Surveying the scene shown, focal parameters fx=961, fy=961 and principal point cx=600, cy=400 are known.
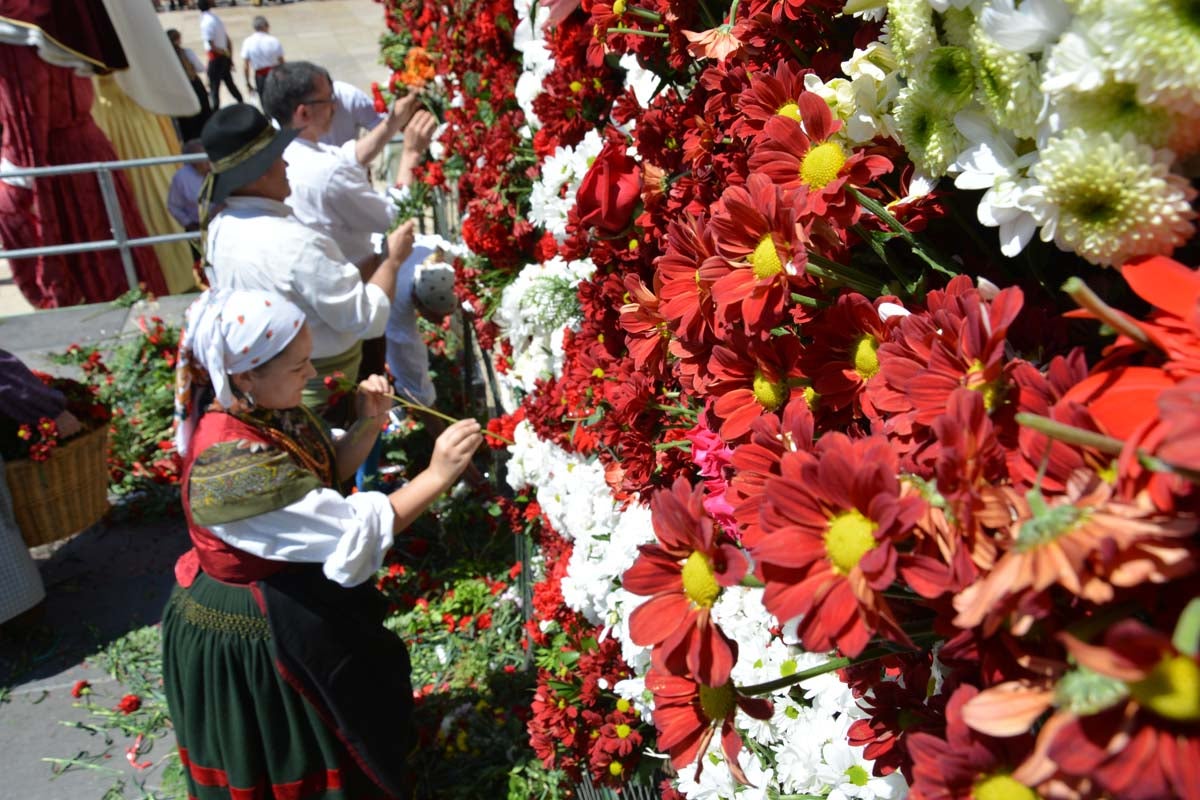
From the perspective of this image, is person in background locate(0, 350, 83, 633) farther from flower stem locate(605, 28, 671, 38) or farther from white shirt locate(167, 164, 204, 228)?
flower stem locate(605, 28, 671, 38)

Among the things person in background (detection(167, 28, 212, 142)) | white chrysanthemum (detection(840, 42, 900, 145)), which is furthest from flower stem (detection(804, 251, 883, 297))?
person in background (detection(167, 28, 212, 142))

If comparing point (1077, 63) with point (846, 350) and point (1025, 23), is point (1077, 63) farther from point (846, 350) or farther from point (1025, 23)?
point (846, 350)

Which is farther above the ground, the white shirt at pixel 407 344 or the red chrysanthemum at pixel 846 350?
the red chrysanthemum at pixel 846 350

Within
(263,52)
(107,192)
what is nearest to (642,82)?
(107,192)

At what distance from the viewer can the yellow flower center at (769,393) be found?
848 millimetres

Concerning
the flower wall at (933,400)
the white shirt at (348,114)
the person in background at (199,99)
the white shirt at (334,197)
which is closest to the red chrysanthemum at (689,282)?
the flower wall at (933,400)

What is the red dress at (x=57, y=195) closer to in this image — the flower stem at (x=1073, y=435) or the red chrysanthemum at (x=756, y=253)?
the red chrysanthemum at (x=756, y=253)

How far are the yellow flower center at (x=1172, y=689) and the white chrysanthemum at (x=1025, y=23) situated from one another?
0.38 metres

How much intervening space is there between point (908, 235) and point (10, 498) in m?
3.97

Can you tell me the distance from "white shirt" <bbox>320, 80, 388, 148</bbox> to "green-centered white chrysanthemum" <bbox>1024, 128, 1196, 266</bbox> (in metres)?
4.67

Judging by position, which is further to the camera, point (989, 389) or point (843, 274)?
point (843, 274)

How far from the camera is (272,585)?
7.85ft

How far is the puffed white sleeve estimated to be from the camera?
2291mm

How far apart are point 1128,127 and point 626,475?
908 mm
